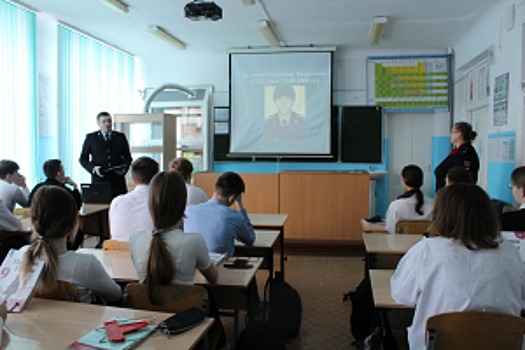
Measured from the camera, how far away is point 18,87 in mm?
5145

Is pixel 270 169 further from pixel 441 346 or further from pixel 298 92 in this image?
pixel 441 346

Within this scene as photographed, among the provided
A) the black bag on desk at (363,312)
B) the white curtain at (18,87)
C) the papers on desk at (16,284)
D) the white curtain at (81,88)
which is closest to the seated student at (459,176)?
the black bag on desk at (363,312)

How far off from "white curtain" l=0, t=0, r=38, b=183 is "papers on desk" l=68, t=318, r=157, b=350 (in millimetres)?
4274

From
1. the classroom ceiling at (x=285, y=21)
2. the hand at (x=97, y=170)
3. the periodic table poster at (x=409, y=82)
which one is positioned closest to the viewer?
the classroom ceiling at (x=285, y=21)

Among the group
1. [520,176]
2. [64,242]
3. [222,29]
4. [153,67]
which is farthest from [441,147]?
[64,242]

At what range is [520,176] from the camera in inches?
111

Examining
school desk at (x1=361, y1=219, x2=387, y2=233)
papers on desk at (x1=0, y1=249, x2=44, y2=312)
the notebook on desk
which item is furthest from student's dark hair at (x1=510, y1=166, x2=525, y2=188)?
the notebook on desk

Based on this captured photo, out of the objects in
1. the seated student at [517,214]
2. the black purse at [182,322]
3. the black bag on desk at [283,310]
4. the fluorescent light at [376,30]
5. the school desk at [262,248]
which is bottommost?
the black bag on desk at [283,310]

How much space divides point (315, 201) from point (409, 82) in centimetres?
304

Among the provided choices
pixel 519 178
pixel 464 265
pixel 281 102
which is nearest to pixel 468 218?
pixel 464 265

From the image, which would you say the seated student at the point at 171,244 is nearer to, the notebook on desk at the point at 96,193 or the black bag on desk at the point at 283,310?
the black bag on desk at the point at 283,310

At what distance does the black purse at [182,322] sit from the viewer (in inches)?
58.0

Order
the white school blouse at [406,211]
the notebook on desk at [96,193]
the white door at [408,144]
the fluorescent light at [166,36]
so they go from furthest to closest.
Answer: the white door at [408,144] → the fluorescent light at [166,36] → the notebook on desk at [96,193] → the white school blouse at [406,211]

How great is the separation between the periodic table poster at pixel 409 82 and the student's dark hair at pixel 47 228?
634cm
